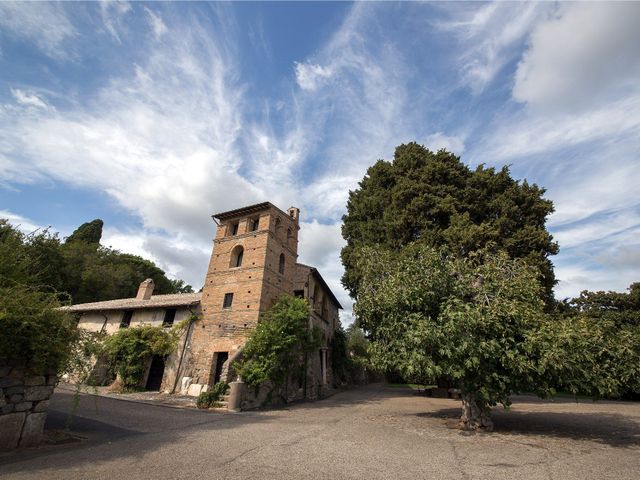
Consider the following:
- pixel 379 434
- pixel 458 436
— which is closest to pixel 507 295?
pixel 458 436

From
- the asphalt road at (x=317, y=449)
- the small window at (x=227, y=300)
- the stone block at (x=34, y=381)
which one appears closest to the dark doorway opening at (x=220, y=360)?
the small window at (x=227, y=300)

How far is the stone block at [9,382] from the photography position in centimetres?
573

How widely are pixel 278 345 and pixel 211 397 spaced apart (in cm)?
357

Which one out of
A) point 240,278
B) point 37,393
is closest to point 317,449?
point 37,393

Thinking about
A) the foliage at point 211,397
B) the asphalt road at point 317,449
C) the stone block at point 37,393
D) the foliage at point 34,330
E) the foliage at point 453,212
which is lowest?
the asphalt road at point 317,449

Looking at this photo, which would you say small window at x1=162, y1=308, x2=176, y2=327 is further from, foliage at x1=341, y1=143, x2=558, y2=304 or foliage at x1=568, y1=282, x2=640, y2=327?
foliage at x1=568, y1=282, x2=640, y2=327

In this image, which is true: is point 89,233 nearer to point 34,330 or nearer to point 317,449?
point 34,330

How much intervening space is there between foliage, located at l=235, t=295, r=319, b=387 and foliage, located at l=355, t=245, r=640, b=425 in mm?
5761

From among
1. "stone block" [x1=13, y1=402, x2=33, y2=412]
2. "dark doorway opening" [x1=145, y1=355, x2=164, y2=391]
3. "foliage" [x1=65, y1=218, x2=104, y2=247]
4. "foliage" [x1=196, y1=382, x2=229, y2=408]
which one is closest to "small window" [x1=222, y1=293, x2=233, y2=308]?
"dark doorway opening" [x1=145, y1=355, x2=164, y2=391]

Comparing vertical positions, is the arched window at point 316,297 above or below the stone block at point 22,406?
above

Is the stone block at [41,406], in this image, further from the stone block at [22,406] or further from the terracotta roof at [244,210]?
the terracotta roof at [244,210]

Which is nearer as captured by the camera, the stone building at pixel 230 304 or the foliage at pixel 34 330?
the foliage at pixel 34 330

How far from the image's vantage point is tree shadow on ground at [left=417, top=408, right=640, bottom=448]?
871 centimetres

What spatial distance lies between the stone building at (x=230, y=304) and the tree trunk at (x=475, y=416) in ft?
32.9
